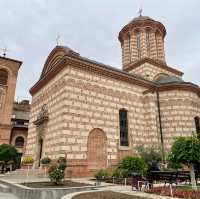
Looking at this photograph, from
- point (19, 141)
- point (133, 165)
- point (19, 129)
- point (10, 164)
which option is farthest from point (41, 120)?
point (19, 141)

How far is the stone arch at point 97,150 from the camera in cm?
1515

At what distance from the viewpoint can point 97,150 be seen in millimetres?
15625

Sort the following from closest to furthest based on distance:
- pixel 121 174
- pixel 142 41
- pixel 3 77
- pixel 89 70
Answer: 1. pixel 121 174
2. pixel 89 70
3. pixel 142 41
4. pixel 3 77

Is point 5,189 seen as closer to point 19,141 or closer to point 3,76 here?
point 19,141

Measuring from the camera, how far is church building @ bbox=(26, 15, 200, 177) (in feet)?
49.3

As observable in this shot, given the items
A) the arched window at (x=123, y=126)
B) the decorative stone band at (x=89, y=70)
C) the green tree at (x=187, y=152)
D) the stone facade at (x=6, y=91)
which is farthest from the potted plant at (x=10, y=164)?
the green tree at (x=187, y=152)

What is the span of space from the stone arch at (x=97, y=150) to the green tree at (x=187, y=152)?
22.4 feet

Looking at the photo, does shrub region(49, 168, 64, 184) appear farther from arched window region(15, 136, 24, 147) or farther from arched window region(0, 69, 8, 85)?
arched window region(0, 69, 8, 85)

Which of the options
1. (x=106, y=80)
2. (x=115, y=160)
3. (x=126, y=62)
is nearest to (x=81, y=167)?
(x=115, y=160)

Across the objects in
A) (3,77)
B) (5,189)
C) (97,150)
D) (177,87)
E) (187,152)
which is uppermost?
(3,77)

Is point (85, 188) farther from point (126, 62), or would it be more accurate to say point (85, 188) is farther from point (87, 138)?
point (126, 62)

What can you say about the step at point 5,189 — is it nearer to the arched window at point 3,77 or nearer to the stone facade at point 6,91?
the stone facade at point 6,91

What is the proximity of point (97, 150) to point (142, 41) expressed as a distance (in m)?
15.0

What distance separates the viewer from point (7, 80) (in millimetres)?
35469
